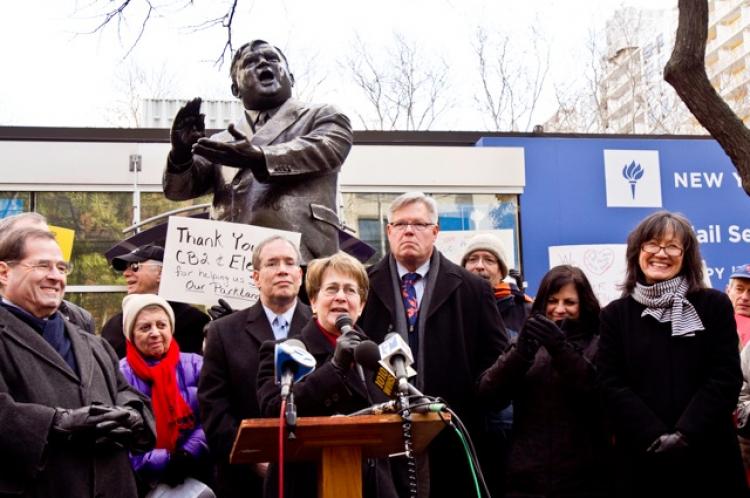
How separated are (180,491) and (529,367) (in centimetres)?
180

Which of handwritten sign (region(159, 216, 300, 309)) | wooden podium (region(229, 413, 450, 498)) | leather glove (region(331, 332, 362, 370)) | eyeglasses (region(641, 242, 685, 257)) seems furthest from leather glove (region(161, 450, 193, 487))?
eyeglasses (region(641, 242, 685, 257))

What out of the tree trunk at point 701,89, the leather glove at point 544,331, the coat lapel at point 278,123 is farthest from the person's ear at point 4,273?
the tree trunk at point 701,89

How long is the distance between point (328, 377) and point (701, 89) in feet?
18.2

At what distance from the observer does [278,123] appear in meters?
5.80

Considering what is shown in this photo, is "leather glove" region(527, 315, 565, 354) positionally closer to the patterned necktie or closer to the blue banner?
the patterned necktie

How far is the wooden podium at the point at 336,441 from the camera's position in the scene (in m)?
2.90

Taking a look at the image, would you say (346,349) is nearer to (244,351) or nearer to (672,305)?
(244,351)

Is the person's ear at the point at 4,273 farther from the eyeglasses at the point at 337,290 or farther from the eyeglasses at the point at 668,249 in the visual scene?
the eyeglasses at the point at 668,249

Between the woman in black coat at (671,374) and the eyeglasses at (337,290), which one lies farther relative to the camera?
the woman in black coat at (671,374)

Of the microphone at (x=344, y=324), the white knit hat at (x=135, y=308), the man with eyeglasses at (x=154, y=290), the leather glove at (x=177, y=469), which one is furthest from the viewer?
the man with eyeglasses at (x=154, y=290)

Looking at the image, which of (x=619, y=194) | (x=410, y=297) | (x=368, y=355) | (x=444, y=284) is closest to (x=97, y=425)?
(x=368, y=355)

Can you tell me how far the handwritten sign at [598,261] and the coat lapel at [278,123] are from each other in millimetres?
5338

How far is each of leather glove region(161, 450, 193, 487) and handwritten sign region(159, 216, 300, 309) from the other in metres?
1.02

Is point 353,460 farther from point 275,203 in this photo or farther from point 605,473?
point 275,203
